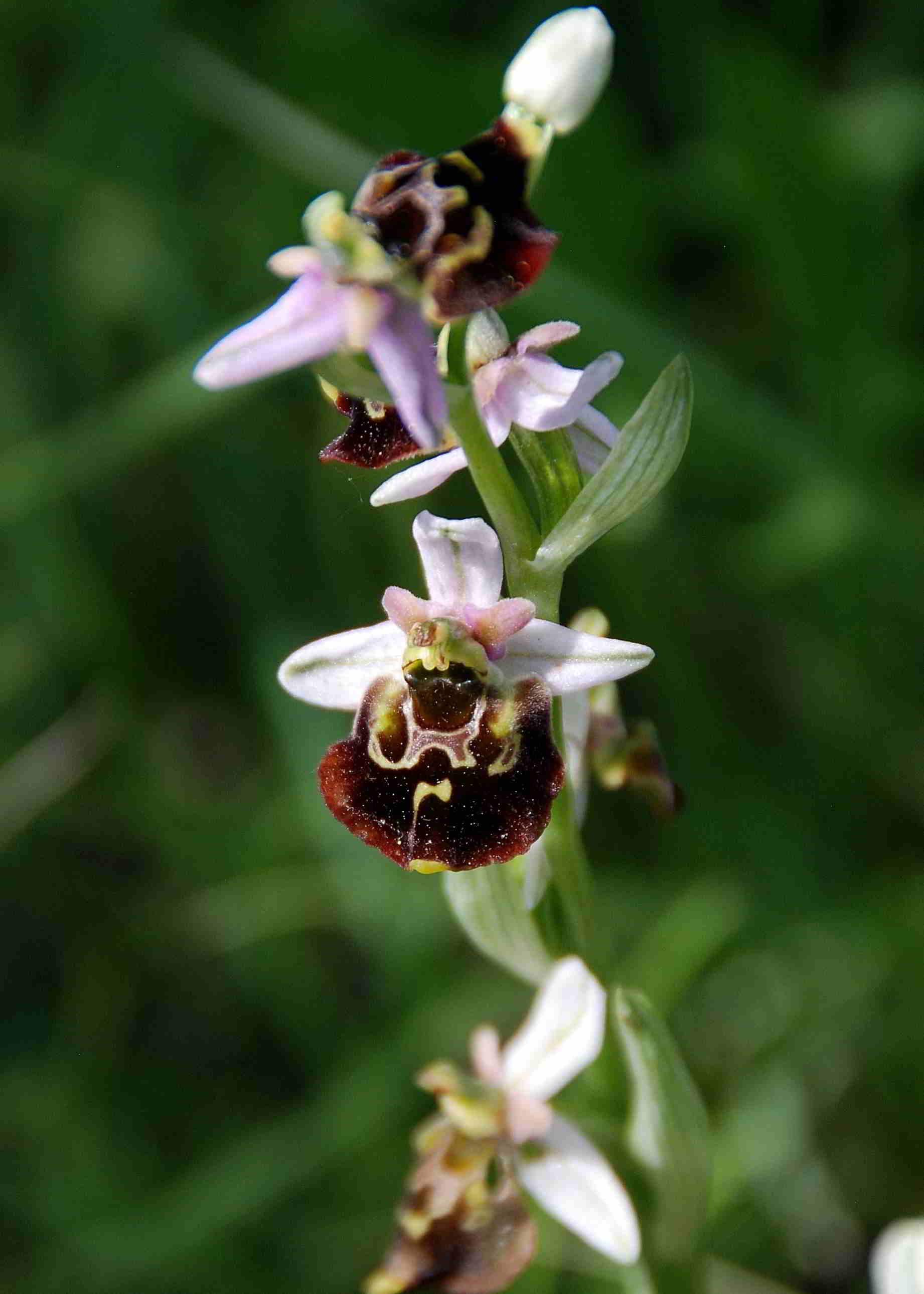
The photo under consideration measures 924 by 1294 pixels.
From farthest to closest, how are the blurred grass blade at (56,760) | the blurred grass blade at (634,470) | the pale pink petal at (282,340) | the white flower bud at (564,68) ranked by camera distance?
the blurred grass blade at (56,760), the blurred grass blade at (634,470), the white flower bud at (564,68), the pale pink petal at (282,340)

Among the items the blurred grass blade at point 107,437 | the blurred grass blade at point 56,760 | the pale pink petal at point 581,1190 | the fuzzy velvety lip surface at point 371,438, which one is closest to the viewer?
the fuzzy velvety lip surface at point 371,438

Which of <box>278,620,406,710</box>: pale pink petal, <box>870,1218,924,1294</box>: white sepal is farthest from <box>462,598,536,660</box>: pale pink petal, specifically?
<box>870,1218,924,1294</box>: white sepal

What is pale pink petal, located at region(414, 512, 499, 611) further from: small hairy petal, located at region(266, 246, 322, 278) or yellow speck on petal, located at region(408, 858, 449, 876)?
small hairy petal, located at region(266, 246, 322, 278)

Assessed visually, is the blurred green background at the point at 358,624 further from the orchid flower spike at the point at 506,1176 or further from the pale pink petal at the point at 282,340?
the pale pink petal at the point at 282,340

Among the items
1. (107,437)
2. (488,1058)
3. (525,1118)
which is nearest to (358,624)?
(107,437)

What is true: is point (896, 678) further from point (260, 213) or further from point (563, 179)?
point (260, 213)

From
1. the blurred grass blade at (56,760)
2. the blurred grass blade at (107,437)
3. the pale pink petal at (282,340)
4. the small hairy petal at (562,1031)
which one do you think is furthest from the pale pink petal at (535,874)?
the blurred grass blade at (56,760)
